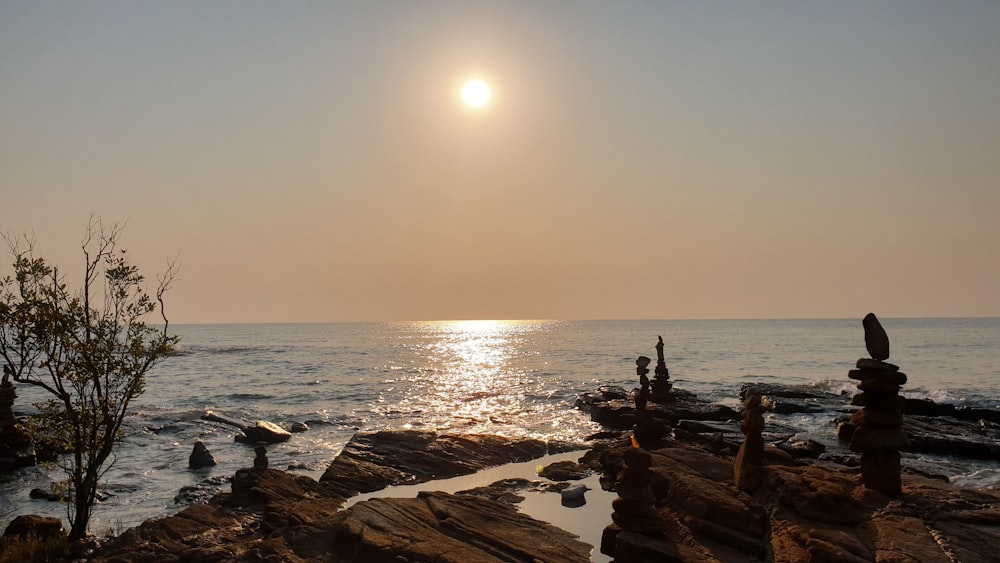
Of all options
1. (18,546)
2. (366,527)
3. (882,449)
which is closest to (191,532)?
(18,546)

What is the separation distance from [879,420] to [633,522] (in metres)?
5.41

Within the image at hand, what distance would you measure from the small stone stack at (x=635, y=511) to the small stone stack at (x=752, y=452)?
2283 millimetres

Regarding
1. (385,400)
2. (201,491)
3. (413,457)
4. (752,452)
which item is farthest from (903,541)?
(385,400)

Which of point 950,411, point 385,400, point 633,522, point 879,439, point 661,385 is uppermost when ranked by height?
point 879,439

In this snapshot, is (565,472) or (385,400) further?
(385,400)

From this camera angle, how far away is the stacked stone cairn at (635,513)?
35.8 feet

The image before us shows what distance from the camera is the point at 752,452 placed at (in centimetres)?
1283

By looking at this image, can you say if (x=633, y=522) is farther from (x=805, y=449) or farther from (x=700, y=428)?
(x=700, y=428)

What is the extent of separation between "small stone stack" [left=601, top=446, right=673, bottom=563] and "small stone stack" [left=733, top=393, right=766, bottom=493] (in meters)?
2.28

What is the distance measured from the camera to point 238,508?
16.5 meters

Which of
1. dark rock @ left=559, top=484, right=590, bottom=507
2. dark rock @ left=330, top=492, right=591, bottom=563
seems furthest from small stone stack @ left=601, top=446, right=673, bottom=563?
dark rock @ left=559, top=484, right=590, bottom=507

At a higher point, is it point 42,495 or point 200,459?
point 200,459

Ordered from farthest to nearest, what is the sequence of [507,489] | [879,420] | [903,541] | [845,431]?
[845,431]
[507,489]
[879,420]
[903,541]

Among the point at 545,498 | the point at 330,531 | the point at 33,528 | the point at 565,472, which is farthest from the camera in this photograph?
the point at 565,472
